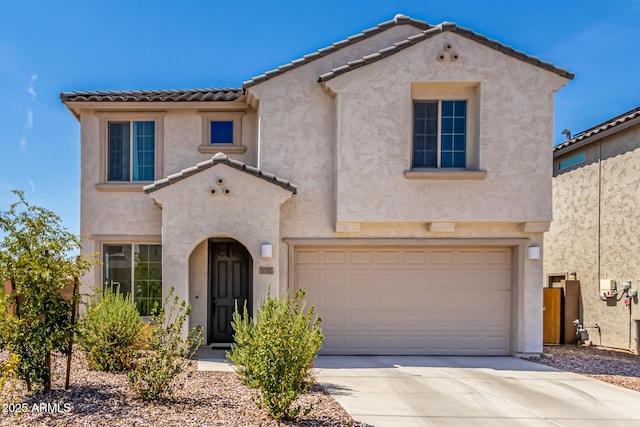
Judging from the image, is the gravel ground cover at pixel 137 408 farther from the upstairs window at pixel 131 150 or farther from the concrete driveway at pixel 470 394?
the upstairs window at pixel 131 150

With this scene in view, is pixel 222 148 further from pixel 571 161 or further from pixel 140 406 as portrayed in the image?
pixel 571 161

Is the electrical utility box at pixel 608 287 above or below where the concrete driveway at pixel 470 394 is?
above

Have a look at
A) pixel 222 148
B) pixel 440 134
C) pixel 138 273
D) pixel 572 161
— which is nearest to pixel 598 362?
pixel 440 134

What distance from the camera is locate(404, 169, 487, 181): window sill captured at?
10.9 m

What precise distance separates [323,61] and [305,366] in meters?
7.71

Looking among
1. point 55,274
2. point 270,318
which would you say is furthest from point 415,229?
point 55,274

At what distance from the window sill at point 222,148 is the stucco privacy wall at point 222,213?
1.64 m

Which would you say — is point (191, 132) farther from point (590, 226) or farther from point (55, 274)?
point (590, 226)

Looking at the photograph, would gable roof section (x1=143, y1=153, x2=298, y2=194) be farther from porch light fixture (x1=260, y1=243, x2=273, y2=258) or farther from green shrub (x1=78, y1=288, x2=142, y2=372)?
green shrub (x1=78, y1=288, x2=142, y2=372)

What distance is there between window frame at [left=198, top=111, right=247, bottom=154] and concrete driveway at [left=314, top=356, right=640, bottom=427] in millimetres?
5505

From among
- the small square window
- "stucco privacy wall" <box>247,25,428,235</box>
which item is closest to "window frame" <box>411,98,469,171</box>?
"stucco privacy wall" <box>247,25,428,235</box>

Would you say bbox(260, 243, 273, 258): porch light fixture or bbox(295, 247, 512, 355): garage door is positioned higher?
bbox(260, 243, 273, 258): porch light fixture

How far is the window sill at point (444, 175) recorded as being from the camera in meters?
10.9

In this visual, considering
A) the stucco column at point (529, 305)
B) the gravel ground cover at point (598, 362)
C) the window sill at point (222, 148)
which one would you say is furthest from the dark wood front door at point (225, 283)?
the gravel ground cover at point (598, 362)
